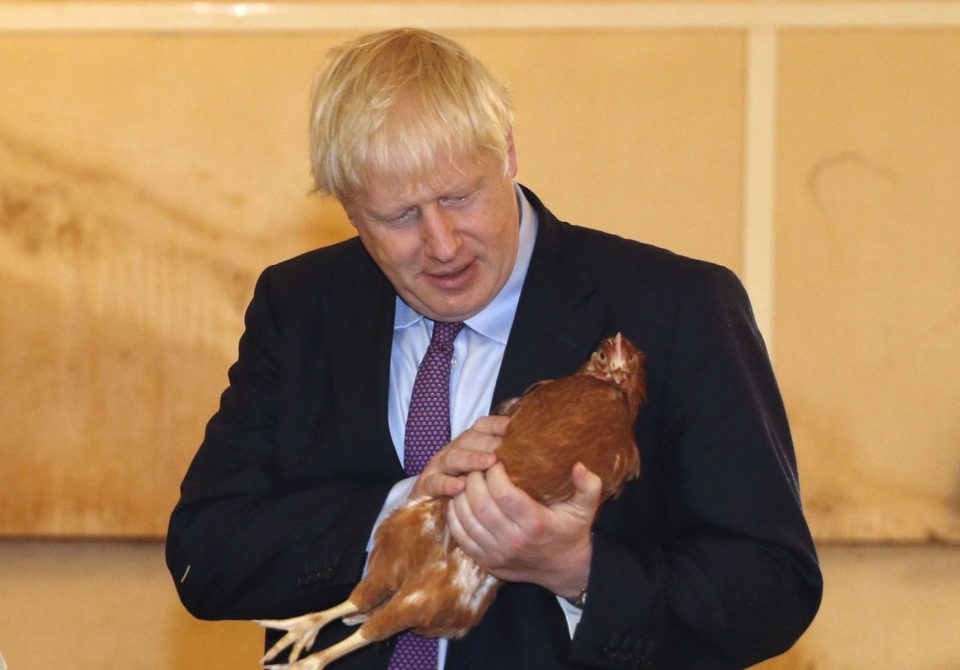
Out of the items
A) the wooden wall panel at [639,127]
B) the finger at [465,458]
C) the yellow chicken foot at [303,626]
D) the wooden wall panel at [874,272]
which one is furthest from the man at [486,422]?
the wooden wall panel at [874,272]

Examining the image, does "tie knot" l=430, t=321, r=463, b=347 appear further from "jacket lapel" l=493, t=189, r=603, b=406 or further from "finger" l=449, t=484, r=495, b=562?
"finger" l=449, t=484, r=495, b=562

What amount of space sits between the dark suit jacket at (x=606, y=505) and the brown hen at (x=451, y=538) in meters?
0.12

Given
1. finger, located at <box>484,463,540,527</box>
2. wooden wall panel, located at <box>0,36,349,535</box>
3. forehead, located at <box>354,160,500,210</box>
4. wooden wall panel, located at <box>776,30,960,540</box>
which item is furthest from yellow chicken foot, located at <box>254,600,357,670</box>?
wooden wall panel, located at <box>776,30,960,540</box>

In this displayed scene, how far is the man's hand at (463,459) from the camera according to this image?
4.56ft

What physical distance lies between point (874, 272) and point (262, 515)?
1.86 meters

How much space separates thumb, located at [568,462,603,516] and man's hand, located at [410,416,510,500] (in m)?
0.09

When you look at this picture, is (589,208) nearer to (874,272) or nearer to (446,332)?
(874,272)

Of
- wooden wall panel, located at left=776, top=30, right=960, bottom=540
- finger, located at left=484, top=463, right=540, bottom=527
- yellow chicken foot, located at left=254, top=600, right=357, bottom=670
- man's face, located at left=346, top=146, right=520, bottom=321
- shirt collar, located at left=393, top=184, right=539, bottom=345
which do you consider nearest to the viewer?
finger, located at left=484, top=463, right=540, bottom=527

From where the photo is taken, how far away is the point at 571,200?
306 cm

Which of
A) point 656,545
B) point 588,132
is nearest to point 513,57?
point 588,132

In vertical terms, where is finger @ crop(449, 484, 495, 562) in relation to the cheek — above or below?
below

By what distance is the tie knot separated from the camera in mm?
1709

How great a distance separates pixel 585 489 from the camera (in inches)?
53.8

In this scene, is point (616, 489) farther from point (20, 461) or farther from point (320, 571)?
point (20, 461)
